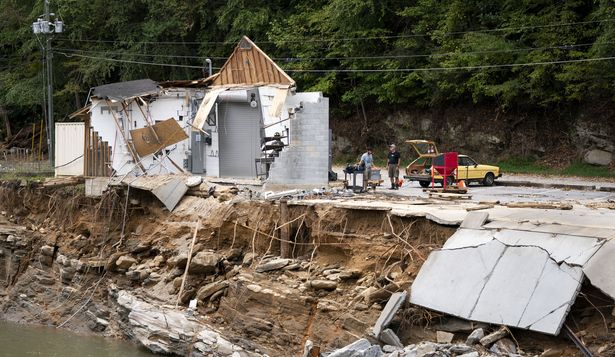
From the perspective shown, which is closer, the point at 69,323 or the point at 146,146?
the point at 69,323

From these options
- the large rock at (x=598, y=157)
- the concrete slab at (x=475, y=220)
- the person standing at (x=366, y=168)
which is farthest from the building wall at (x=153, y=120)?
the large rock at (x=598, y=157)

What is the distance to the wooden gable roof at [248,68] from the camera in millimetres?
28562

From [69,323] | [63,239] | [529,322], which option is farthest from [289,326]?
[63,239]

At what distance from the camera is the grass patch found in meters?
34.4

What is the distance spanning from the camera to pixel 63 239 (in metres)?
27.8

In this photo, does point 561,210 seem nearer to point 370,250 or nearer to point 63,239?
point 370,250

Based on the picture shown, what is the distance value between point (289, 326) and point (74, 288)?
9.14 metres

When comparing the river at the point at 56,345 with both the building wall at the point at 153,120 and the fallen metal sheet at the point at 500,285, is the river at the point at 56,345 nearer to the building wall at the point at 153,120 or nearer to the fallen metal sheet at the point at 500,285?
the building wall at the point at 153,120

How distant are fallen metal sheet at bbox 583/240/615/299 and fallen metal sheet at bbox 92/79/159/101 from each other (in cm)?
1725

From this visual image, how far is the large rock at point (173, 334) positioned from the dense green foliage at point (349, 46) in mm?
19506

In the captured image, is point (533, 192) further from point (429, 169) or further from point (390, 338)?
point (390, 338)

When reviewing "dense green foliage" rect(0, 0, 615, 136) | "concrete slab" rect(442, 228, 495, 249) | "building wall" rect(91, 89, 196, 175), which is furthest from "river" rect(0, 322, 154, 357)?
"dense green foliage" rect(0, 0, 615, 136)

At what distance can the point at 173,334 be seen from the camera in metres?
20.0

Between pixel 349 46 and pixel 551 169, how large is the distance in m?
11.9
